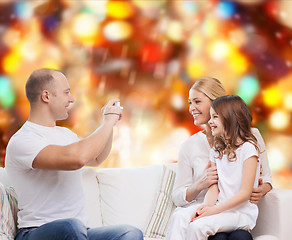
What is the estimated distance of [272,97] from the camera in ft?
10.9

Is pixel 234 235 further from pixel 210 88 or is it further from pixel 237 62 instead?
pixel 237 62

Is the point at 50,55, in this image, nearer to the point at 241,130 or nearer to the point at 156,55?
the point at 156,55

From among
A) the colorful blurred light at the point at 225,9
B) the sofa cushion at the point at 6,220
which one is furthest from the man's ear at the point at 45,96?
the colorful blurred light at the point at 225,9

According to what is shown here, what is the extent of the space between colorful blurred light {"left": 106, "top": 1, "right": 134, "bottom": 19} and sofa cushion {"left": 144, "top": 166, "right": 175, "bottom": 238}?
131 cm

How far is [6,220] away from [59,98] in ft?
1.65

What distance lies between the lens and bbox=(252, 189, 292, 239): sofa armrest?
6.74 ft

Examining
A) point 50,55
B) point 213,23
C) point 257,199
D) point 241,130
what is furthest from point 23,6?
point 257,199

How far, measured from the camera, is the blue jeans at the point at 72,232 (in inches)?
61.0

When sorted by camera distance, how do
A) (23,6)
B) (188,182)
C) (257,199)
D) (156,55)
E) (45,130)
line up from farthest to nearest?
(156,55)
(23,6)
(188,182)
(257,199)
(45,130)

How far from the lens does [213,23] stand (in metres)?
3.36

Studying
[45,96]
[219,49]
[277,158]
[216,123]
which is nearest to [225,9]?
[219,49]

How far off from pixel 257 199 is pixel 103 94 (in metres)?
1.49

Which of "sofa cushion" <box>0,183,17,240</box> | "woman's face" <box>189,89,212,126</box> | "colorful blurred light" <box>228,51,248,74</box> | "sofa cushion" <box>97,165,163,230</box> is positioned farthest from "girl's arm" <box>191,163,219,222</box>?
"colorful blurred light" <box>228,51,248,74</box>

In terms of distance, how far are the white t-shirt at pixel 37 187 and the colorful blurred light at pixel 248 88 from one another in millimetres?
1884
